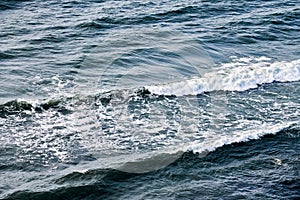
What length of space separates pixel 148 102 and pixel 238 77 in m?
2.85

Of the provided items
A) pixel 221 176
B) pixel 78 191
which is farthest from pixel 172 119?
pixel 78 191

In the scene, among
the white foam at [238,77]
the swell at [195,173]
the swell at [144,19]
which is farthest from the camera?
the swell at [144,19]

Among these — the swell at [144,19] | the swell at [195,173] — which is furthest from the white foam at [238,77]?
the swell at [144,19]

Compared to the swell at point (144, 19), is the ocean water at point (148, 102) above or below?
below

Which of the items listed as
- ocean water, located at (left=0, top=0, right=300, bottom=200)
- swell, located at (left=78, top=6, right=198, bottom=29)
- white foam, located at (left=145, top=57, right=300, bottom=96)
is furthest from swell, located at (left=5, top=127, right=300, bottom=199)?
swell, located at (left=78, top=6, right=198, bottom=29)

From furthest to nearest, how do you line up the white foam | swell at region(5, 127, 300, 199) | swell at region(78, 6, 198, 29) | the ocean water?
1. swell at region(78, 6, 198, 29)
2. the white foam
3. the ocean water
4. swell at region(5, 127, 300, 199)

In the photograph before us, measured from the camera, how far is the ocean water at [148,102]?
8.43 meters

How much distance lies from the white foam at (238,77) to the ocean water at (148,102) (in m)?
0.04

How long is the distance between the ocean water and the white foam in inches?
1.6

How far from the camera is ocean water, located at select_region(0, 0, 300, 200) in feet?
27.7

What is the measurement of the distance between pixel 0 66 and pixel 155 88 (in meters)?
4.40

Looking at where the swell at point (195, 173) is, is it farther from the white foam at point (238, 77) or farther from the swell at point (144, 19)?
the swell at point (144, 19)

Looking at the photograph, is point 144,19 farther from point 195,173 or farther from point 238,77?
point 195,173

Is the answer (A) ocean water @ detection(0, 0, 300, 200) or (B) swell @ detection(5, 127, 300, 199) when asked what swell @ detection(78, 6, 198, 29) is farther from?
(B) swell @ detection(5, 127, 300, 199)
